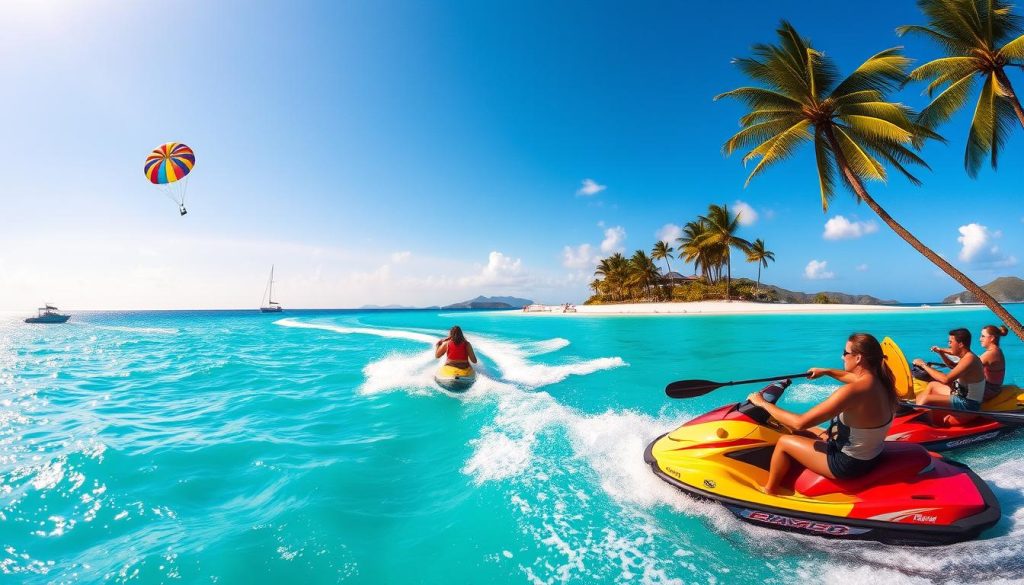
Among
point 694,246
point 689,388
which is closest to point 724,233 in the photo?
point 694,246

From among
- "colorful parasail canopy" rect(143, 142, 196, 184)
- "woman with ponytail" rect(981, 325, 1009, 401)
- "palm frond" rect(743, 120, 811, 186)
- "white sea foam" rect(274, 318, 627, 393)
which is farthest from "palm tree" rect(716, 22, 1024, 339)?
"colorful parasail canopy" rect(143, 142, 196, 184)

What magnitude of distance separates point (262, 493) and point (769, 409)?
5904mm

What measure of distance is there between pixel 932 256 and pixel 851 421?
33.2 ft

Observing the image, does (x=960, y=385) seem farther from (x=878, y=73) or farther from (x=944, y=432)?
(x=878, y=73)

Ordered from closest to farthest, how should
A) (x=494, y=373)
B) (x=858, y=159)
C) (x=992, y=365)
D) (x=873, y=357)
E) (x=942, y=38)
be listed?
1. (x=873, y=357)
2. (x=992, y=365)
3. (x=942, y=38)
4. (x=494, y=373)
5. (x=858, y=159)

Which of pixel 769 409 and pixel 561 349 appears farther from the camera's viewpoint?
pixel 561 349

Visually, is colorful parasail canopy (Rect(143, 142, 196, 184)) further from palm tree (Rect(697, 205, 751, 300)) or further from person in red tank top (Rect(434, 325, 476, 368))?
palm tree (Rect(697, 205, 751, 300))

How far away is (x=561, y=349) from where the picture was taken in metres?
17.5

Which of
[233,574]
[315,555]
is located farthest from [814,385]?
[233,574]

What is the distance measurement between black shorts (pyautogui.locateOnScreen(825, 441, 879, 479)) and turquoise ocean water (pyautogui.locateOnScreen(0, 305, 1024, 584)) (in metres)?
0.61

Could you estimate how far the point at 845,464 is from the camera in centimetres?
328

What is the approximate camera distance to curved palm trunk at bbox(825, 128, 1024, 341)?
27.4 ft

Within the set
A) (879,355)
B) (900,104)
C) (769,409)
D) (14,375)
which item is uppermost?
(900,104)

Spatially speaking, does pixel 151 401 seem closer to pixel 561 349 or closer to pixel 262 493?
pixel 262 493
